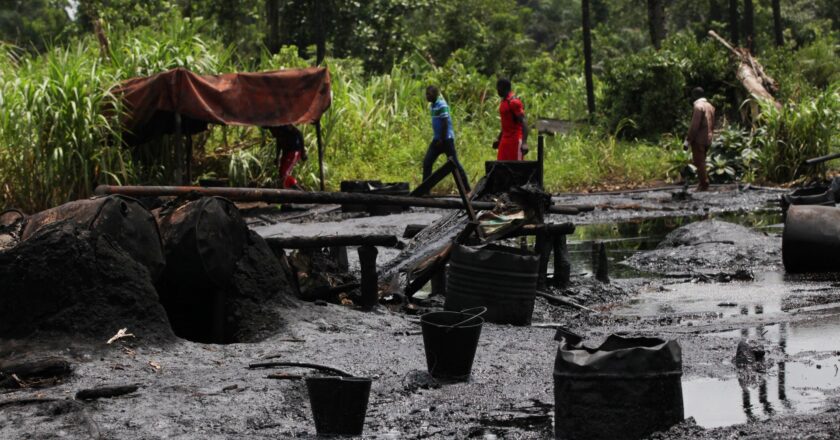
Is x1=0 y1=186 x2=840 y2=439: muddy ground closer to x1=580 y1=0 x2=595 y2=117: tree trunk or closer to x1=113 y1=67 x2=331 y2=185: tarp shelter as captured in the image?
x1=113 y1=67 x2=331 y2=185: tarp shelter

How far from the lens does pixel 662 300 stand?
10469 millimetres

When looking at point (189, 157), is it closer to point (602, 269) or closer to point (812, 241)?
point (602, 269)

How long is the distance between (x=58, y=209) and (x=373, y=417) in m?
3.15

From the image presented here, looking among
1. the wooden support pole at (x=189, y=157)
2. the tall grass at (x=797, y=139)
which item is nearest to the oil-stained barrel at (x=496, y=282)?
the wooden support pole at (x=189, y=157)

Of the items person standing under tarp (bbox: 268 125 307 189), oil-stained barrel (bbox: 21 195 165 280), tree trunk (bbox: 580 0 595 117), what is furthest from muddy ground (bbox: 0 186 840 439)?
tree trunk (bbox: 580 0 595 117)

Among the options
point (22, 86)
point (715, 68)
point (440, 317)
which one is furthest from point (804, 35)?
point (440, 317)

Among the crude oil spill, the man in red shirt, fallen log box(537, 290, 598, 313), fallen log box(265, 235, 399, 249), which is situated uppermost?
the man in red shirt

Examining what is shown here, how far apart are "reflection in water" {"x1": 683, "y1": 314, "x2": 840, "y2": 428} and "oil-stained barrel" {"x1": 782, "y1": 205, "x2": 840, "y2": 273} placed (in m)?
3.74

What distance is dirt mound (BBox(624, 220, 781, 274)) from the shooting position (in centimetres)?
1264

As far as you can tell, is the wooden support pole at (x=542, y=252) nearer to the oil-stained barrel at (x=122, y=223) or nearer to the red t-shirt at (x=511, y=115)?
the oil-stained barrel at (x=122, y=223)

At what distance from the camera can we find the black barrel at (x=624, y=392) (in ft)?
17.4

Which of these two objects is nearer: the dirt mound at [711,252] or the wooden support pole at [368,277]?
the wooden support pole at [368,277]

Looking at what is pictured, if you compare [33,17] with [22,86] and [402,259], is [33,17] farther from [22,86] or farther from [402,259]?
[402,259]

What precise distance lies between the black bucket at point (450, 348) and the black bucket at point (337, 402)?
1.18 meters
